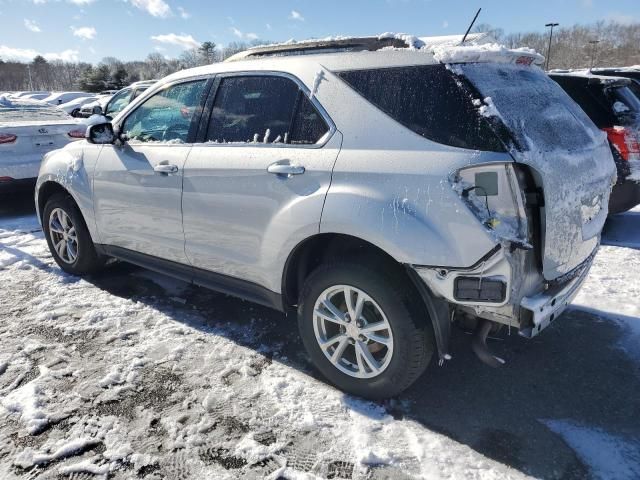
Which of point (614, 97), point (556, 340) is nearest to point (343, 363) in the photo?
point (556, 340)

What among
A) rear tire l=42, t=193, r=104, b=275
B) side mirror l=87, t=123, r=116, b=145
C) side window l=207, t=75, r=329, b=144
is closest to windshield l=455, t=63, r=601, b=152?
side window l=207, t=75, r=329, b=144

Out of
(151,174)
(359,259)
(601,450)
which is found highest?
(151,174)

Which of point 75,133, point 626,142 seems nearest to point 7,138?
point 75,133

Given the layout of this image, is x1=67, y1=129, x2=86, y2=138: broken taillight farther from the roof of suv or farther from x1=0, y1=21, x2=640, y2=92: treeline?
x1=0, y1=21, x2=640, y2=92: treeline

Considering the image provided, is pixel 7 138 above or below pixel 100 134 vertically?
below

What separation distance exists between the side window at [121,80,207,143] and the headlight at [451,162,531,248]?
207 centimetres

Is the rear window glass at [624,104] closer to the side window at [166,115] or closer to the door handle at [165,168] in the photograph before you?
the side window at [166,115]

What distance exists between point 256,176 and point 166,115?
124 cm

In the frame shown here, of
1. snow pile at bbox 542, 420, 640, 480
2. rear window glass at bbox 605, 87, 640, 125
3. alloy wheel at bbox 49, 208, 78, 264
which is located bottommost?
snow pile at bbox 542, 420, 640, 480

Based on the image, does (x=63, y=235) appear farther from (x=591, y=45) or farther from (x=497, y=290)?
(x=591, y=45)

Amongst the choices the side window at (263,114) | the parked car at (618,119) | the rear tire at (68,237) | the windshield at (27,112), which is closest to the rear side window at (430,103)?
the side window at (263,114)

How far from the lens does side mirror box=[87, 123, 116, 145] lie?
A: 12.9 ft

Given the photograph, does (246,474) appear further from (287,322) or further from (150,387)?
(287,322)

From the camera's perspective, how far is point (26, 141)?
22.7 ft
